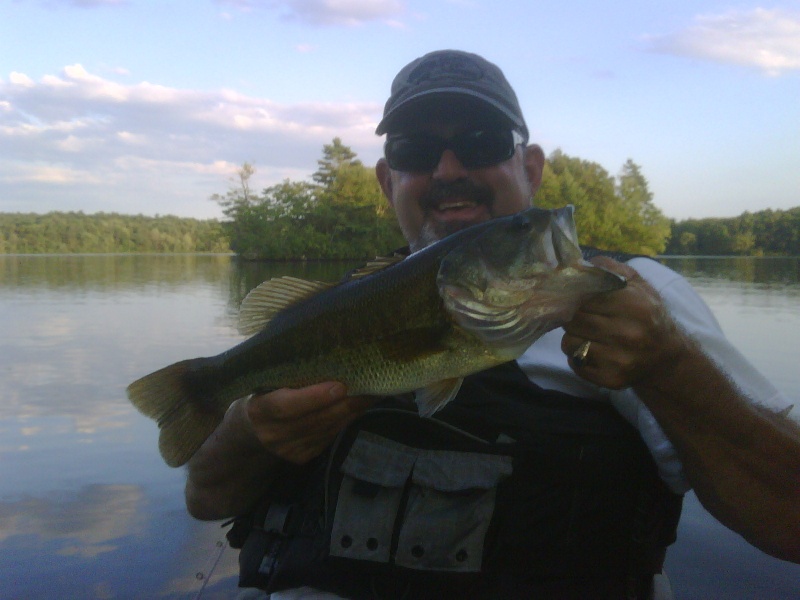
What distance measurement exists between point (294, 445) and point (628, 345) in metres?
1.45

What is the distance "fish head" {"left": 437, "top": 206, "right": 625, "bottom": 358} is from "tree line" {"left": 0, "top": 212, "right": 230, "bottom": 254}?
12612cm

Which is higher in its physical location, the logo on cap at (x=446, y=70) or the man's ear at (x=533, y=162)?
the logo on cap at (x=446, y=70)

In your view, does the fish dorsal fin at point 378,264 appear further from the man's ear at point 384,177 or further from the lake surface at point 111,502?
the lake surface at point 111,502

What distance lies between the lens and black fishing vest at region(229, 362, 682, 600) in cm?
250

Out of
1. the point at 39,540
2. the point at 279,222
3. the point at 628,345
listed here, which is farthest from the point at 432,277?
the point at 279,222

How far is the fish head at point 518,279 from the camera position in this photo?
1871mm

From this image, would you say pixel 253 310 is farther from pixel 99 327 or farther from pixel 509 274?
pixel 99 327

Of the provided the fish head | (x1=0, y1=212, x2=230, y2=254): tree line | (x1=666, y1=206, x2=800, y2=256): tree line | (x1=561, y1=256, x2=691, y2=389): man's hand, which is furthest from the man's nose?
(x1=0, y1=212, x2=230, y2=254): tree line

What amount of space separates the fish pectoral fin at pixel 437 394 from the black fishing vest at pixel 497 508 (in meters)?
0.48

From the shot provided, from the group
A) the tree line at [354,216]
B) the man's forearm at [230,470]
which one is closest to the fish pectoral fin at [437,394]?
the man's forearm at [230,470]

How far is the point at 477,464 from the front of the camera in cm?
258

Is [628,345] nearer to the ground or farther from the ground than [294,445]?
farther from the ground

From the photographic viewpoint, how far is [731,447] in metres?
2.16

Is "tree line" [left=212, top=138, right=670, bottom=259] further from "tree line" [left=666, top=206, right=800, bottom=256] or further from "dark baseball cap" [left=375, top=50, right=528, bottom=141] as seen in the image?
"dark baseball cap" [left=375, top=50, right=528, bottom=141]
